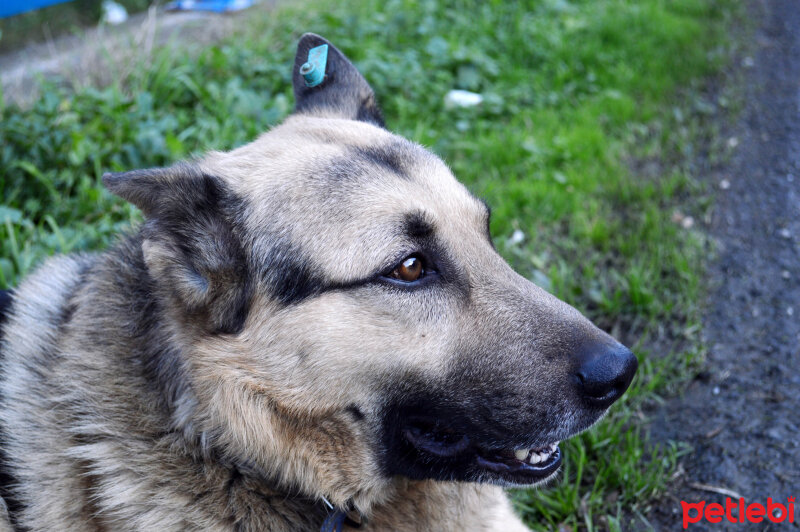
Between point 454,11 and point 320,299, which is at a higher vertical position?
point 320,299

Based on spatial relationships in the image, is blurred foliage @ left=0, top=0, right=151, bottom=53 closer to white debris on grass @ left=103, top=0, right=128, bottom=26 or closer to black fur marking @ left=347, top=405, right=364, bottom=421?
white debris on grass @ left=103, top=0, right=128, bottom=26

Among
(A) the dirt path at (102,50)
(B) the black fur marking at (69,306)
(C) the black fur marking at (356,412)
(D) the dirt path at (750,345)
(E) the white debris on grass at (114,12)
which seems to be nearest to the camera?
(C) the black fur marking at (356,412)

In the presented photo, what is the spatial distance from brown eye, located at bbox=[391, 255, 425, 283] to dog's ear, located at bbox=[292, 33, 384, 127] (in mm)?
1159

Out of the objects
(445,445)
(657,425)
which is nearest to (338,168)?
(445,445)

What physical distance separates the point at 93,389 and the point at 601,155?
466 centimetres

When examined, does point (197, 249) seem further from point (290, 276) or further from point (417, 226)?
point (417, 226)

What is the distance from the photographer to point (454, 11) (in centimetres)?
779

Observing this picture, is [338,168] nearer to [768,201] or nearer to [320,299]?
[320,299]

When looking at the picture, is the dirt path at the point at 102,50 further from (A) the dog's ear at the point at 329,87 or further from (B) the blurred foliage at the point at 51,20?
(A) the dog's ear at the point at 329,87

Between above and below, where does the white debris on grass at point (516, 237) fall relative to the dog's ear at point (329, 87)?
below

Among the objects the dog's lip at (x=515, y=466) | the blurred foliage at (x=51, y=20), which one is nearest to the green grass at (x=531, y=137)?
the dog's lip at (x=515, y=466)

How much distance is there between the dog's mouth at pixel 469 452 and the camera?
2.48 m

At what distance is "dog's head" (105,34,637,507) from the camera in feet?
7.77

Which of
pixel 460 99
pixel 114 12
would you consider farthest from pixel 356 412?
pixel 114 12
